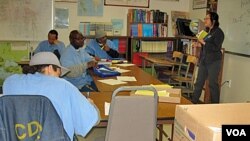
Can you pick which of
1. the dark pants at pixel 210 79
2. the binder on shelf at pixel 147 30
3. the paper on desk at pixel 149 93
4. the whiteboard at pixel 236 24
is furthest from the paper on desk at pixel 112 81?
the binder on shelf at pixel 147 30

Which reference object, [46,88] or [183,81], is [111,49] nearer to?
[183,81]

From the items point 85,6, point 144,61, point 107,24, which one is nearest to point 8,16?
point 85,6

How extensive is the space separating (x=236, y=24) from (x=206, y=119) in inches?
157

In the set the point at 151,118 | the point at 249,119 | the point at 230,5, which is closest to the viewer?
the point at 249,119

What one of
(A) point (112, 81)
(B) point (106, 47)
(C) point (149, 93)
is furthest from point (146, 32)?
(C) point (149, 93)

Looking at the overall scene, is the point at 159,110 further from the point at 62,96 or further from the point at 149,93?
the point at 62,96

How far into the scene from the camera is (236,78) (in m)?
4.67

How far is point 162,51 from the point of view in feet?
20.8

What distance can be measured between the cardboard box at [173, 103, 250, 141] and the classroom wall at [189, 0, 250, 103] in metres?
3.59

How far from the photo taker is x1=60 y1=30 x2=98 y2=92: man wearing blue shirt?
353cm

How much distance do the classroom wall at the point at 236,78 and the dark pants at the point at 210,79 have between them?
11.7 inches

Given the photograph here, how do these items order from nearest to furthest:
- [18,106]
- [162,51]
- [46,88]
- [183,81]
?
1. [18,106]
2. [46,88]
3. [183,81]
4. [162,51]

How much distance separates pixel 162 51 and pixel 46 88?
481cm

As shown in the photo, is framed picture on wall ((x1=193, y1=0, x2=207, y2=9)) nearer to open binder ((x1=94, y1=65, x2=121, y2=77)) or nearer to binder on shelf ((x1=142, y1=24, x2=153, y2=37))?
binder on shelf ((x1=142, y1=24, x2=153, y2=37))
